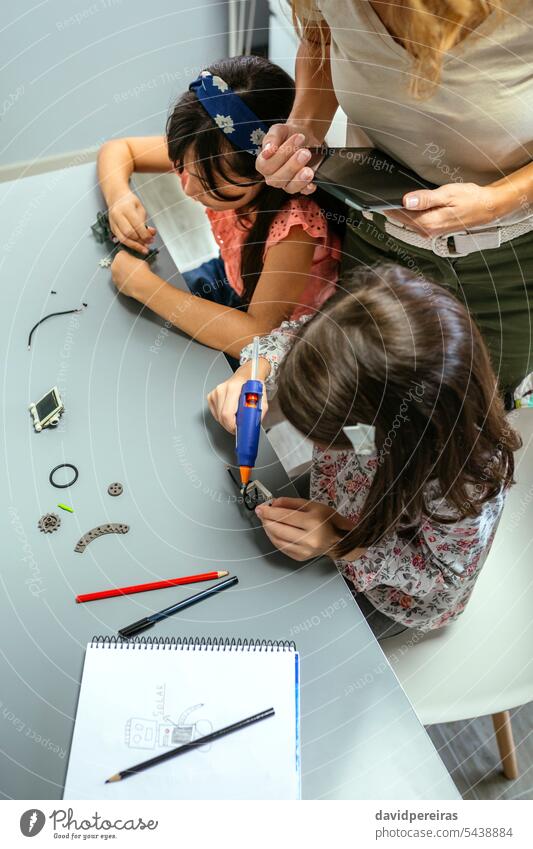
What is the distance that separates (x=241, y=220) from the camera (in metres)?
0.86

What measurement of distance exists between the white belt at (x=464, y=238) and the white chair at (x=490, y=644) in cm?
22

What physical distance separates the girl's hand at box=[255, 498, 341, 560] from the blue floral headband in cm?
38

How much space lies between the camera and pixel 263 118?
2.50 feet

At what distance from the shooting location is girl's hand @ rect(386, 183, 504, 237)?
60 centimetres

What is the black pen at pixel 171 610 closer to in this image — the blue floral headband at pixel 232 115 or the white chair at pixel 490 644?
the white chair at pixel 490 644

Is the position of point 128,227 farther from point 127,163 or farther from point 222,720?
point 222,720

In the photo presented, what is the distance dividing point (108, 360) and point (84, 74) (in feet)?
3.08

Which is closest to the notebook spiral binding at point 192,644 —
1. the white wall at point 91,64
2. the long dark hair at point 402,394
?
the long dark hair at point 402,394

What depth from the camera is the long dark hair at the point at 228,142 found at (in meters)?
0.76

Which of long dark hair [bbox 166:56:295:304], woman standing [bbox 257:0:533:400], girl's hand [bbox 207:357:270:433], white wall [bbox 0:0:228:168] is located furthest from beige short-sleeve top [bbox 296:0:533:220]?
white wall [bbox 0:0:228:168]

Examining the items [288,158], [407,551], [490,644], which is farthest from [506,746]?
[288,158]

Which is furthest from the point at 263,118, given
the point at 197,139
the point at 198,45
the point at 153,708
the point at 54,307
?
the point at 198,45

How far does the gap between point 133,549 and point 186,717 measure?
155mm

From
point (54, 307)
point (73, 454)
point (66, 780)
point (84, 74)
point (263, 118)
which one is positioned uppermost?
point (84, 74)
